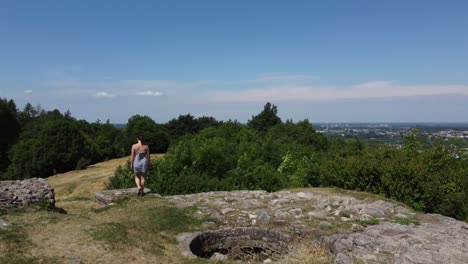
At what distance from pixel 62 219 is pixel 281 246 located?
4695mm

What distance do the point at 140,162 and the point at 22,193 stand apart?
2975 millimetres

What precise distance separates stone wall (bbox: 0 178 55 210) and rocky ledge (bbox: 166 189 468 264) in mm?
3256

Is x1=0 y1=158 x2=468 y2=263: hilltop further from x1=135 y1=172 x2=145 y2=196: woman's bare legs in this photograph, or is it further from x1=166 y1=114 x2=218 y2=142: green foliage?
x1=166 y1=114 x2=218 y2=142: green foliage

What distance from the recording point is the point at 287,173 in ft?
62.3

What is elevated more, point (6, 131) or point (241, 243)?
point (6, 131)

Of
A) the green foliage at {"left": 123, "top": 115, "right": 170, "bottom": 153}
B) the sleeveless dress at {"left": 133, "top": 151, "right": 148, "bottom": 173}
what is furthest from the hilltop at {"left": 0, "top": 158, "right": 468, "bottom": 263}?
the green foliage at {"left": 123, "top": 115, "right": 170, "bottom": 153}

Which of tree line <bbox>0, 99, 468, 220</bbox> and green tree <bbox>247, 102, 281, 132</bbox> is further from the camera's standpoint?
green tree <bbox>247, 102, 281, 132</bbox>

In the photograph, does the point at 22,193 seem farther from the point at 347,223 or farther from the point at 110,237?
the point at 347,223

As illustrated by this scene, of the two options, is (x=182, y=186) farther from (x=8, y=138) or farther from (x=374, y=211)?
(x=8, y=138)

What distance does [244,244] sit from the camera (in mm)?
8398

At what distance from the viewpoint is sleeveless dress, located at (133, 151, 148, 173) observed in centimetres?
1082

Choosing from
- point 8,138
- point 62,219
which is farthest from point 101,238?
point 8,138

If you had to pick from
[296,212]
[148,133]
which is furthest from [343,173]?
→ [148,133]

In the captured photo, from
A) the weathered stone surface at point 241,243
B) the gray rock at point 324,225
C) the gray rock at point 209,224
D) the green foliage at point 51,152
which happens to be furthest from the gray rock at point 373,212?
the green foliage at point 51,152
